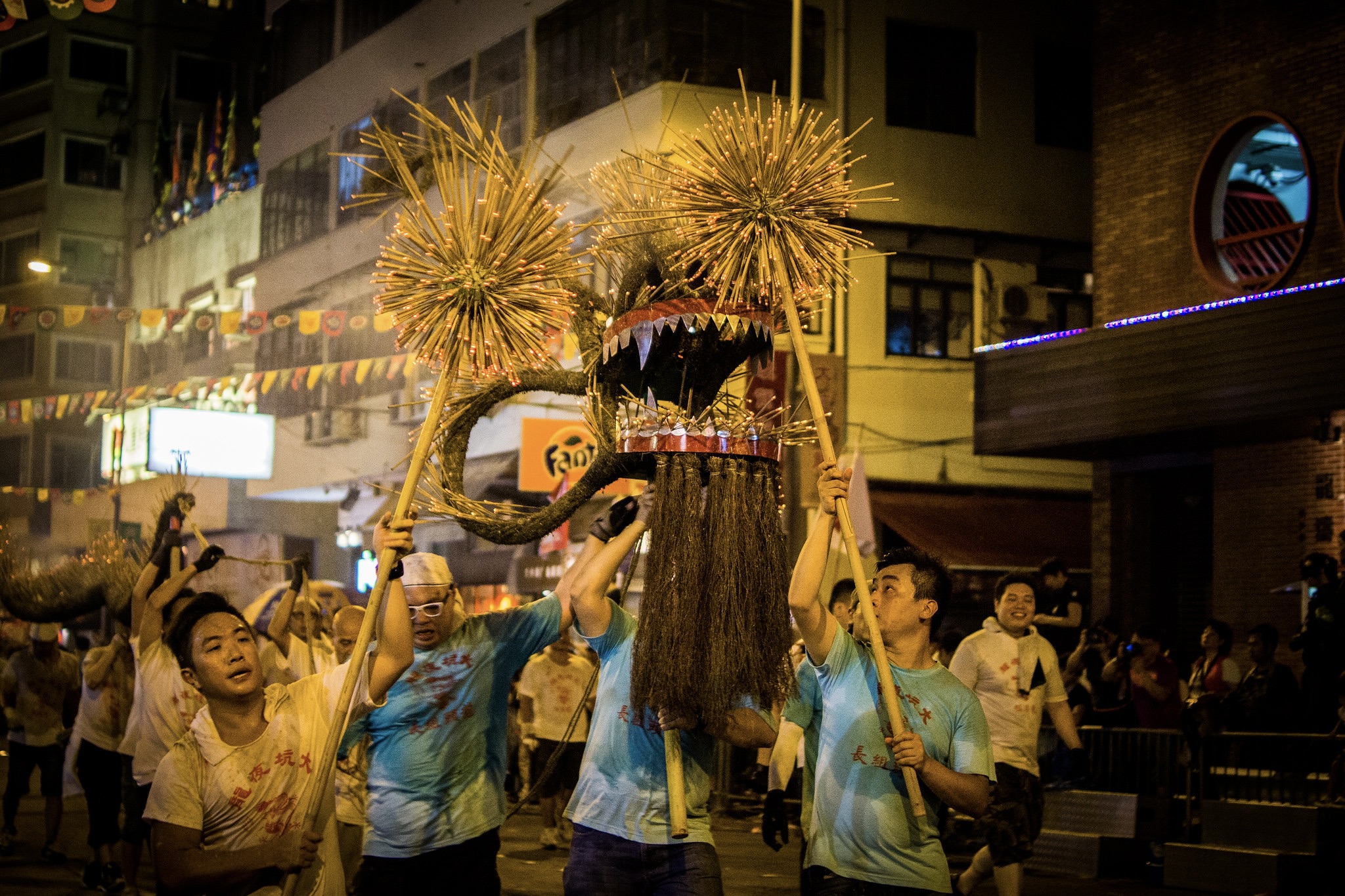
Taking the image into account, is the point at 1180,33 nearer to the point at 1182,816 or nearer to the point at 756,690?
the point at 1182,816

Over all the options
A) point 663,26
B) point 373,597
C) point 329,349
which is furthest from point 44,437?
point 373,597

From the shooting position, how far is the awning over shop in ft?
75.0

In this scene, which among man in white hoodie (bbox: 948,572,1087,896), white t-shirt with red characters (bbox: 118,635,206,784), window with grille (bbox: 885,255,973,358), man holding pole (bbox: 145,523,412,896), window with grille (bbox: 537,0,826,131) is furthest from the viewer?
window with grille (bbox: 885,255,973,358)

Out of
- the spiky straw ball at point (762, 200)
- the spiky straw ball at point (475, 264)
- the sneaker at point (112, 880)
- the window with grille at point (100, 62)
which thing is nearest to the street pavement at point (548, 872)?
the sneaker at point (112, 880)

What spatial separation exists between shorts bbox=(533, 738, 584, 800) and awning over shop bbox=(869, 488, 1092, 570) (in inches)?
348

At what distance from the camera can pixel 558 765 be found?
14156 millimetres

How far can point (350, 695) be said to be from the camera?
202 inches

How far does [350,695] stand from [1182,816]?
9.42m

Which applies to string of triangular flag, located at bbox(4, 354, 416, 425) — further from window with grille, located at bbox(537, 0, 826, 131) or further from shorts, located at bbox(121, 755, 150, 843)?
shorts, located at bbox(121, 755, 150, 843)

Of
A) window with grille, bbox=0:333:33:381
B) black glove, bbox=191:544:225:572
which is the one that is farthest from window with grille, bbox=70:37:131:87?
Answer: black glove, bbox=191:544:225:572

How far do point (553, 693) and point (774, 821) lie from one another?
7.82 metres

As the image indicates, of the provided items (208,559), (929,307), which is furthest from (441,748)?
(929,307)

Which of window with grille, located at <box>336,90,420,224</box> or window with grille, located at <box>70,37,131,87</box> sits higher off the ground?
window with grille, located at <box>70,37,131,87</box>

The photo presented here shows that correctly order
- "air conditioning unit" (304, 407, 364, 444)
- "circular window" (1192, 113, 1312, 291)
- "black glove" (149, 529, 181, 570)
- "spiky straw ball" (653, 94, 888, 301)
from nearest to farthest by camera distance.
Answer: "spiky straw ball" (653, 94, 888, 301) < "black glove" (149, 529, 181, 570) < "circular window" (1192, 113, 1312, 291) < "air conditioning unit" (304, 407, 364, 444)
